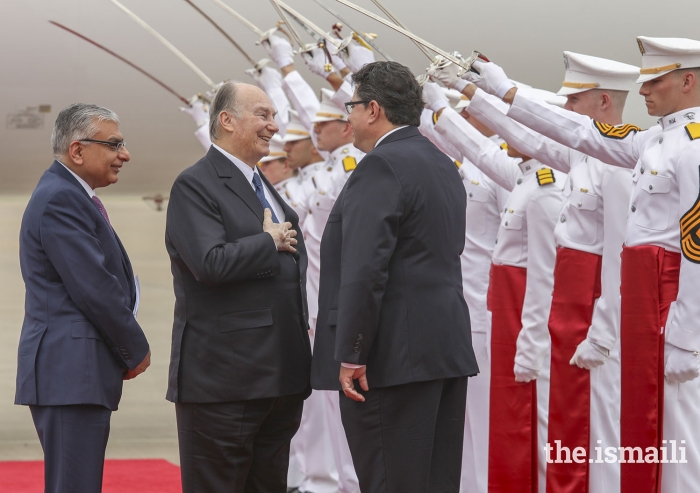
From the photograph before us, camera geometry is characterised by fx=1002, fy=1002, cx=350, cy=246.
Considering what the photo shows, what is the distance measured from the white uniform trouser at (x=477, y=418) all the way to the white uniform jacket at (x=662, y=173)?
111 centimetres

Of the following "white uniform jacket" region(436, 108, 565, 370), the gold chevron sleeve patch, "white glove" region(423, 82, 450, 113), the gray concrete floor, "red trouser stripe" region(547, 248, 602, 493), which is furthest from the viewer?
the gray concrete floor

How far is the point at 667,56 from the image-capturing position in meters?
2.70

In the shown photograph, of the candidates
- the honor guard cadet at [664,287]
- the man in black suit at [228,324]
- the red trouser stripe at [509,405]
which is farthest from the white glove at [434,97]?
the man in black suit at [228,324]

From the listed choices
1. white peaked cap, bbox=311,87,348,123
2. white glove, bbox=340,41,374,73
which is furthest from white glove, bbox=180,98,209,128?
white glove, bbox=340,41,374,73

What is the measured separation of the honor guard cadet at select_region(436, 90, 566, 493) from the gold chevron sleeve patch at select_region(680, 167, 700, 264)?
888 mm

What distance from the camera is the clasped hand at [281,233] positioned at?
7.98 feet

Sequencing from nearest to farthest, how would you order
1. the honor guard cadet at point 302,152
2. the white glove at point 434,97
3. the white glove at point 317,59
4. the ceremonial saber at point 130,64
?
the white glove at point 434,97 → the white glove at point 317,59 → the honor guard cadet at point 302,152 → the ceremonial saber at point 130,64

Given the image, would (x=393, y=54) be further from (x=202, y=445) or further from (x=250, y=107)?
(x=202, y=445)

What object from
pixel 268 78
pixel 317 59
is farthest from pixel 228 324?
pixel 268 78

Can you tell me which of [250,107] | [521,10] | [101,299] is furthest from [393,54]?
[101,299]

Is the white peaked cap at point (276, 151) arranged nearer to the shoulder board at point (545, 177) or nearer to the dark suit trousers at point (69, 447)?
the shoulder board at point (545, 177)

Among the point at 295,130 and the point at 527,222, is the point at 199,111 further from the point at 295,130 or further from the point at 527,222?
the point at 527,222

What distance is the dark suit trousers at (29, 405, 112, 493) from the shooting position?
7.86 ft

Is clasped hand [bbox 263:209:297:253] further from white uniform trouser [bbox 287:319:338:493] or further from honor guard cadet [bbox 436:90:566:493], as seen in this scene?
white uniform trouser [bbox 287:319:338:493]
